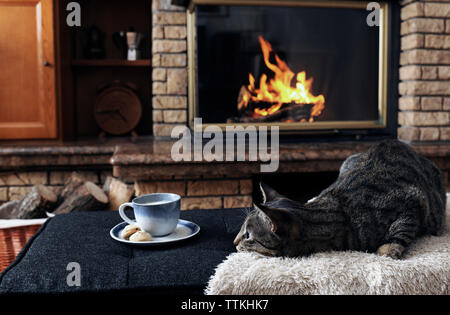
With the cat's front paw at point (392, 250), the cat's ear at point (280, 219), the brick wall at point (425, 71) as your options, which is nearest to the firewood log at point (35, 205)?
the cat's ear at point (280, 219)

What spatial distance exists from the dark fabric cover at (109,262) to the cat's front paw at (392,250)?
29 centimetres

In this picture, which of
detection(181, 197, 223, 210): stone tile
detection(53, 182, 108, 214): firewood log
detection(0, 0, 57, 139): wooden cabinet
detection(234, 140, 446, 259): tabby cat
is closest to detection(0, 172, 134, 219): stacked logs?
detection(53, 182, 108, 214): firewood log

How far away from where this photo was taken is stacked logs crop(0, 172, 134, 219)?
1.87m

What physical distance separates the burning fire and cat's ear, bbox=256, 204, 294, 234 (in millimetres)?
1447

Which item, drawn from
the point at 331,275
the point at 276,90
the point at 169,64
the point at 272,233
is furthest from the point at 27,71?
the point at 331,275

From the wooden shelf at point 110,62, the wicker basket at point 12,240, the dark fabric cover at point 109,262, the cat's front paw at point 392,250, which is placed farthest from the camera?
the wooden shelf at point 110,62

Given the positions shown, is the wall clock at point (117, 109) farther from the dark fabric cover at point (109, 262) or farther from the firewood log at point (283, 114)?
the dark fabric cover at point (109, 262)

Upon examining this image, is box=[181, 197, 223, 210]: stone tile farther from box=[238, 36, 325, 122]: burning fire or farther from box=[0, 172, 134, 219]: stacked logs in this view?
box=[238, 36, 325, 122]: burning fire

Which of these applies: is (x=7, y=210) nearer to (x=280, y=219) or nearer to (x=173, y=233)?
(x=173, y=233)

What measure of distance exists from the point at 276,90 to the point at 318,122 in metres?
0.26

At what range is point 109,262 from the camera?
838 millimetres

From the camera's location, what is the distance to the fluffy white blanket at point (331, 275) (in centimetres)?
77
